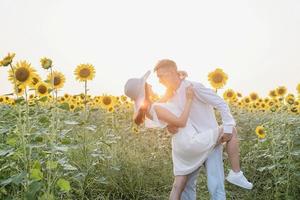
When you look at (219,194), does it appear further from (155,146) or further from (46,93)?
(155,146)

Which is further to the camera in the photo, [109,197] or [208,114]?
[109,197]

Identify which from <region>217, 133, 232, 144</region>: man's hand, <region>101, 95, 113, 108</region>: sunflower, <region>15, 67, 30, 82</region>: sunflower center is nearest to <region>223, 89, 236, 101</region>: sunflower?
<region>101, 95, 113, 108</region>: sunflower

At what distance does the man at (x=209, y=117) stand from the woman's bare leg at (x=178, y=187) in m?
0.16

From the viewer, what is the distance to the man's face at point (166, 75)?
170 inches

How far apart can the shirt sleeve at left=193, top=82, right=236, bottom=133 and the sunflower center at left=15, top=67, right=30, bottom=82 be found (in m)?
1.44

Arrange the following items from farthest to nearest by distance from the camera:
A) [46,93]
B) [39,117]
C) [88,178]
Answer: [88,178] → [46,93] → [39,117]

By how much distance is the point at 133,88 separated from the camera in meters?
4.26

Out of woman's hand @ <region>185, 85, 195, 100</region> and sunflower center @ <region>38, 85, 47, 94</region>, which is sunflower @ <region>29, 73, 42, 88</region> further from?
woman's hand @ <region>185, 85, 195, 100</region>

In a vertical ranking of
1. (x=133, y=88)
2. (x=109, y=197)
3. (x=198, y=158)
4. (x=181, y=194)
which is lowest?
(x=109, y=197)

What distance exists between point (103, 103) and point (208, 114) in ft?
8.73

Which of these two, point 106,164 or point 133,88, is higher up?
point 133,88

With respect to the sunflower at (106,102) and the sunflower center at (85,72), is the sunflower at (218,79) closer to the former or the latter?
the sunflower center at (85,72)

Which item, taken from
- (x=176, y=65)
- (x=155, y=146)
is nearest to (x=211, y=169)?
(x=176, y=65)

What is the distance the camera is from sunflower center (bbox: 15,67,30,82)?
13.9 feet
